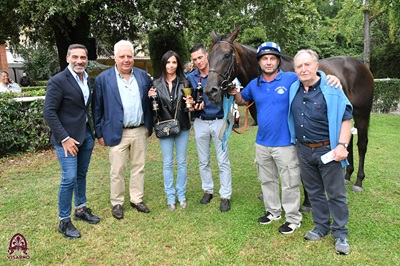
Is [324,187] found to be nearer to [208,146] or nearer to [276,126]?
[276,126]

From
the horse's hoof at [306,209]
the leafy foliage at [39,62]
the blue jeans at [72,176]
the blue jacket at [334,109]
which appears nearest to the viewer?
the blue jacket at [334,109]

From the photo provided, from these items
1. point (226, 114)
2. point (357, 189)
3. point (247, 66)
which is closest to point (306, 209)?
point (357, 189)

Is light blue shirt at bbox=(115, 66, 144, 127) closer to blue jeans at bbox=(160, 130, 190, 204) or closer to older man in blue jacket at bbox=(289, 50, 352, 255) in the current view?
blue jeans at bbox=(160, 130, 190, 204)

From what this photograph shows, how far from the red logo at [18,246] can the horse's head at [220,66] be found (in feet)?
8.35

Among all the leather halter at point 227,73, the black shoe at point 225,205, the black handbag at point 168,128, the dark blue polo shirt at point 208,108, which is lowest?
the black shoe at point 225,205

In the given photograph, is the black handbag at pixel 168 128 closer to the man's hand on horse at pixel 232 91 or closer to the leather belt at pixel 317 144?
the man's hand on horse at pixel 232 91

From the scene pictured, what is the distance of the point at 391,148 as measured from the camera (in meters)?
7.35

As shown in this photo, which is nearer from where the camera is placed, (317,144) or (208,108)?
(317,144)

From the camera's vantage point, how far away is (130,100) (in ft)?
12.3

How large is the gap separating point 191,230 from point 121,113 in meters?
1.66

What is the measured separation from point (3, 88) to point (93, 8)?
10.5ft

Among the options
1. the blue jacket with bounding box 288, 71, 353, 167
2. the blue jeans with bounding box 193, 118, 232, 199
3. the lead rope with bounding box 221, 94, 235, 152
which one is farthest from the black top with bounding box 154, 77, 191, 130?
the blue jacket with bounding box 288, 71, 353, 167

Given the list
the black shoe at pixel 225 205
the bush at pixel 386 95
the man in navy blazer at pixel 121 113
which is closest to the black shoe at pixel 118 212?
the man in navy blazer at pixel 121 113

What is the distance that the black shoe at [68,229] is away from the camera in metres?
3.47
